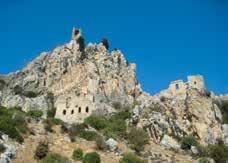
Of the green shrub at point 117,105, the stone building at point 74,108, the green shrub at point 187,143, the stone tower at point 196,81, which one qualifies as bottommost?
the green shrub at point 187,143

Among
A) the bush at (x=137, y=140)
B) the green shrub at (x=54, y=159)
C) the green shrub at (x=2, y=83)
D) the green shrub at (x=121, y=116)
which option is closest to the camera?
the green shrub at (x=54, y=159)

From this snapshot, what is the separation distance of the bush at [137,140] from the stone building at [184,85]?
1074 inches

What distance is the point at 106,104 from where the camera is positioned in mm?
75000

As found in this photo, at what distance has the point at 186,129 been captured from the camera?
6172cm

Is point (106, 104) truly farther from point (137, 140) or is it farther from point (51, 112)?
point (137, 140)

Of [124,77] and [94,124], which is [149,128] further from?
[124,77]

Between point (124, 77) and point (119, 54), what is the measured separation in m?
7.83

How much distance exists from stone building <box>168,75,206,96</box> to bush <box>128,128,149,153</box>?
89.5ft

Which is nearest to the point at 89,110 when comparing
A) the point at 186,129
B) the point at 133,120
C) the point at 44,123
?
the point at 133,120

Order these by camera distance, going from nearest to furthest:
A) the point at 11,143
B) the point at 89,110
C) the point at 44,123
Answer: the point at 11,143, the point at 44,123, the point at 89,110

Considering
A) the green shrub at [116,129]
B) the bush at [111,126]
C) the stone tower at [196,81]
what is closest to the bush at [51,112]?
the bush at [111,126]

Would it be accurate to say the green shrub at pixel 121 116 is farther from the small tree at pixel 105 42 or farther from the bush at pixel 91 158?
the small tree at pixel 105 42

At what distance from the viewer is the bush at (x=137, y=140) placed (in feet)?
143

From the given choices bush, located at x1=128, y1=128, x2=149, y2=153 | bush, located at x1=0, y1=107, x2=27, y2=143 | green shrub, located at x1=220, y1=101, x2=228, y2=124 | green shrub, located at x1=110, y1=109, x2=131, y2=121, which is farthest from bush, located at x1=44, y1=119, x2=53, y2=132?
green shrub, located at x1=220, y1=101, x2=228, y2=124
